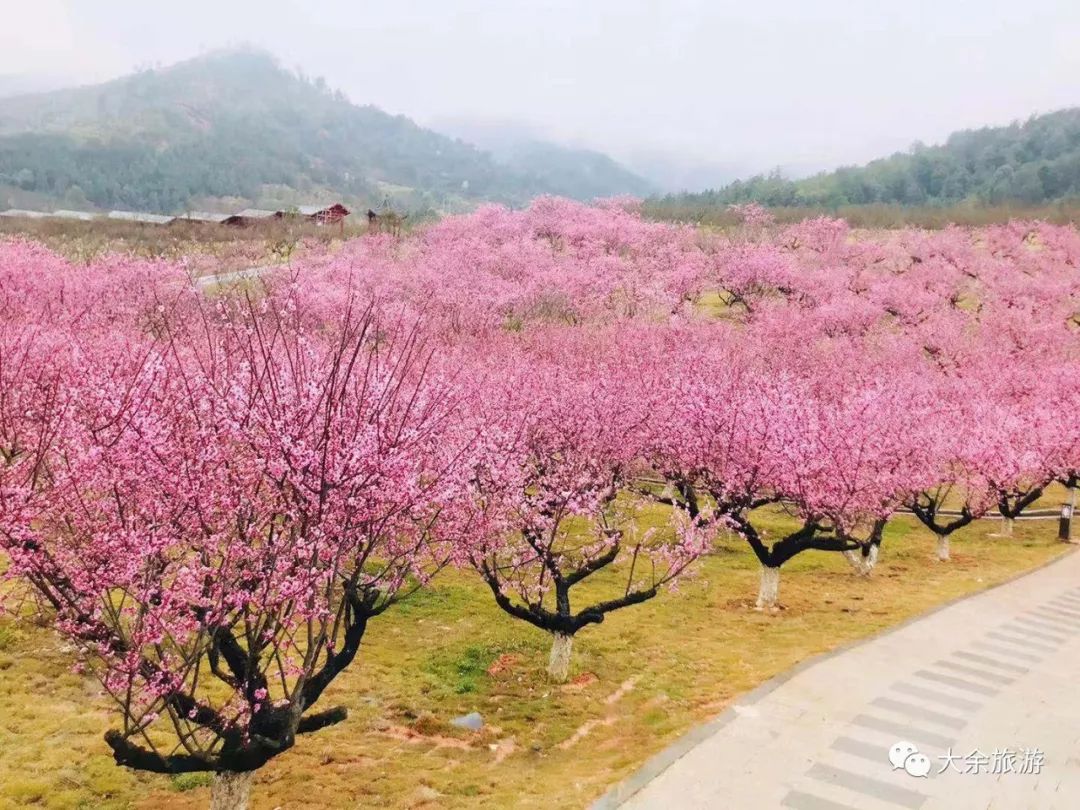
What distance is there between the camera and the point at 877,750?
13484 millimetres

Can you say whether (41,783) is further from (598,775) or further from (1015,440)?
(1015,440)

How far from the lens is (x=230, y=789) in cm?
1092

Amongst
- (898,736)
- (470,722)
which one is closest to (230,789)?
(470,722)

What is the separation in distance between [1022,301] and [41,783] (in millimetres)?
66188

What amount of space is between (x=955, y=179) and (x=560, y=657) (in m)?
154

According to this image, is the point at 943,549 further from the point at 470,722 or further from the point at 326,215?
the point at 326,215

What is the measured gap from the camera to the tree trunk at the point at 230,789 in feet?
35.7

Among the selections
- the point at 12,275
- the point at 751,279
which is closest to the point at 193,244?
the point at 12,275

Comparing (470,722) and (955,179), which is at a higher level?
(955,179)

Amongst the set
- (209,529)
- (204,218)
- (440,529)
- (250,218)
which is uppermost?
(204,218)

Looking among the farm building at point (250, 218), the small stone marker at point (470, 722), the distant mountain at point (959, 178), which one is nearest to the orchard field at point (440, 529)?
the small stone marker at point (470, 722)

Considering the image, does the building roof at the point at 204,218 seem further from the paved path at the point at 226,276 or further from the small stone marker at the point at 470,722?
the small stone marker at the point at 470,722

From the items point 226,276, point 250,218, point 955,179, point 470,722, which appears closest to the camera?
point 470,722

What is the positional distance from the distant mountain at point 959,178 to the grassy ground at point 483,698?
120358 millimetres
